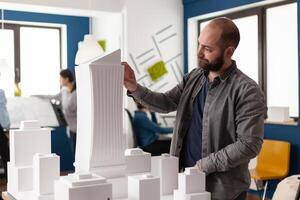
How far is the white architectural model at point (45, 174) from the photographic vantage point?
63.3 inches

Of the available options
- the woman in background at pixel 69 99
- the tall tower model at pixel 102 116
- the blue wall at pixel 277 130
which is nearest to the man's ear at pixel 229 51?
the tall tower model at pixel 102 116

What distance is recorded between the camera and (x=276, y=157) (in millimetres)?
4254

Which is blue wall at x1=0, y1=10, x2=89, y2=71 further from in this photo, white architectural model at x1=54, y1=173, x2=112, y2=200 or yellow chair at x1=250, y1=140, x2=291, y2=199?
white architectural model at x1=54, y1=173, x2=112, y2=200

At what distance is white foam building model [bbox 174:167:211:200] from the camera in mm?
1438

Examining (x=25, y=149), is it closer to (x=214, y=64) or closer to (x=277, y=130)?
(x=214, y=64)

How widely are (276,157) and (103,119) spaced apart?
10.1 feet

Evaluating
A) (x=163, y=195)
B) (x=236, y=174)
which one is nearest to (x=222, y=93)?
(x=236, y=174)

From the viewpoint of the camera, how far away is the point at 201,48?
69.7 inches

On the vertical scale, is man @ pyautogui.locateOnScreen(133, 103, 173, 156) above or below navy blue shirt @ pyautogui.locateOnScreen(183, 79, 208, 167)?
below

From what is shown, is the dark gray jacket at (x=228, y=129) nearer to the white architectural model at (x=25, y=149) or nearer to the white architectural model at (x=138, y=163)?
the white architectural model at (x=138, y=163)

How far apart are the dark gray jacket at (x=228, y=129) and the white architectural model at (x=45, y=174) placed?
49cm

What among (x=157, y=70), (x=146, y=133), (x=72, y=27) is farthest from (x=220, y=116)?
(x=72, y=27)

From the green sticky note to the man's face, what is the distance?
4101mm

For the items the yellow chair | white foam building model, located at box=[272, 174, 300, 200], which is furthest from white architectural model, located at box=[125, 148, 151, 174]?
the yellow chair
